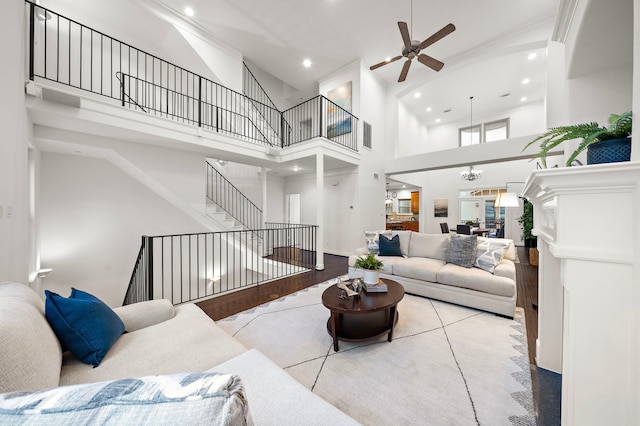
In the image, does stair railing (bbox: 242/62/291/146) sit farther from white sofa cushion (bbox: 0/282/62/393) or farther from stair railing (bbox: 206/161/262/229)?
white sofa cushion (bbox: 0/282/62/393)

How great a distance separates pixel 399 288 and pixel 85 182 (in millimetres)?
5844

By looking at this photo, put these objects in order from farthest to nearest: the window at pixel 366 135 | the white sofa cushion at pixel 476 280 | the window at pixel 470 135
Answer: the window at pixel 470 135 → the window at pixel 366 135 → the white sofa cushion at pixel 476 280

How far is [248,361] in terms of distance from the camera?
1.29 m

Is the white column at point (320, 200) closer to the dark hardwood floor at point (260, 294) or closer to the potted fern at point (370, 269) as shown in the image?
the dark hardwood floor at point (260, 294)

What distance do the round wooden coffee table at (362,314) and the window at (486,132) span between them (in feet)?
29.0

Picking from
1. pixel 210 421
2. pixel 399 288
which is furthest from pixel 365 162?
pixel 210 421

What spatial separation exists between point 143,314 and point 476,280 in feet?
11.6

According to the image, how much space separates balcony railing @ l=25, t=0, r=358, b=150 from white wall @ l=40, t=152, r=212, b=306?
1.50 m

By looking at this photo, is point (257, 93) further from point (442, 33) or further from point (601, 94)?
point (601, 94)

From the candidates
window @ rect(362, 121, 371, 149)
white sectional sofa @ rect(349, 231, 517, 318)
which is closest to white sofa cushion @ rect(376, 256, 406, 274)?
white sectional sofa @ rect(349, 231, 517, 318)

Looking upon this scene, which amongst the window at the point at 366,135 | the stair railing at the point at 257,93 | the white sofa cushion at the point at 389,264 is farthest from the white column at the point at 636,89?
the stair railing at the point at 257,93

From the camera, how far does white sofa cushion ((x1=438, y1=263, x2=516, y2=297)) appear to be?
280 centimetres

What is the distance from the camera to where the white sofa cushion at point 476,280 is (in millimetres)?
2799

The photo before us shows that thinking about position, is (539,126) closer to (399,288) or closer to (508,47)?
(508,47)
